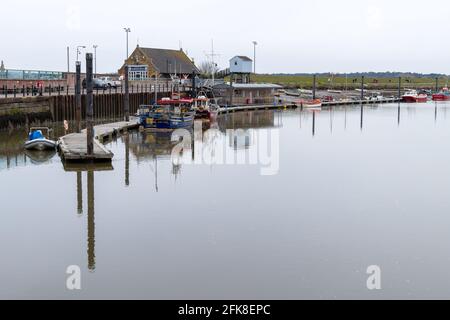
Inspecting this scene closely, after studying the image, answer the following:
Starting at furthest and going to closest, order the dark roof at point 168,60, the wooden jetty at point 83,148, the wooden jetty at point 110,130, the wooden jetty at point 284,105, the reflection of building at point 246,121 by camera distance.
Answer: the dark roof at point 168,60 < the wooden jetty at point 284,105 < the reflection of building at point 246,121 < the wooden jetty at point 110,130 < the wooden jetty at point 83,148

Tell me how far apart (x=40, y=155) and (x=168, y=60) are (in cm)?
6290

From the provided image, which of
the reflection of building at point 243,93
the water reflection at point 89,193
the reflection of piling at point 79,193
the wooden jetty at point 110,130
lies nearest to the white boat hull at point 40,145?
the wooden jetty at point 110,130

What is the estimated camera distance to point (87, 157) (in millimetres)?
29766

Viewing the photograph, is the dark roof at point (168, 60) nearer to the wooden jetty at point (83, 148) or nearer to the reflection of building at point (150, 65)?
the reflection of building at point (150, 65)

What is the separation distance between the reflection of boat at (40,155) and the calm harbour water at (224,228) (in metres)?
0.25

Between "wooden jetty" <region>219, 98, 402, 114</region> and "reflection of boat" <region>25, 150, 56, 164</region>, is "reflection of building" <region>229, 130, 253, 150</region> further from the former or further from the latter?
"wooden jetty" <region>219, 98, 402, 114</region>

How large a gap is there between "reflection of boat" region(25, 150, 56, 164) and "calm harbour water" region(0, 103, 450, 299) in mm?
253

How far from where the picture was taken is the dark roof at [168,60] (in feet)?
300

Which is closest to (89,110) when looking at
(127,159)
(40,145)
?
(127,159)

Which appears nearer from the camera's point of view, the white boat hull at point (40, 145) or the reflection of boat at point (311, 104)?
the white boat hull at point (40, 145)

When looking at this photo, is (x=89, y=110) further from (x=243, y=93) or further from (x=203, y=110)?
(x=243, y=93)

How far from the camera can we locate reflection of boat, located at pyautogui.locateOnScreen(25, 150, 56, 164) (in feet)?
104

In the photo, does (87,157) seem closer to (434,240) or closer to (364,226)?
(364,226)

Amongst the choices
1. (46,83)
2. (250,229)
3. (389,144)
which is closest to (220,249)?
(250,229)
